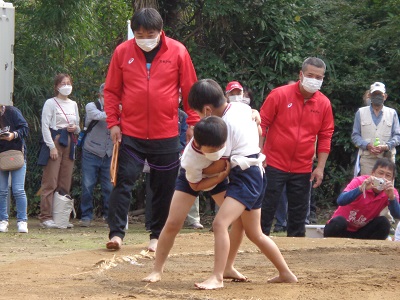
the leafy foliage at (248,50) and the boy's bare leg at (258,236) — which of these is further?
the leafy foliage at (248,50)

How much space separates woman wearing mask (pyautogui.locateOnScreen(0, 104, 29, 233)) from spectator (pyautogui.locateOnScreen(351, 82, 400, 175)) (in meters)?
4.64

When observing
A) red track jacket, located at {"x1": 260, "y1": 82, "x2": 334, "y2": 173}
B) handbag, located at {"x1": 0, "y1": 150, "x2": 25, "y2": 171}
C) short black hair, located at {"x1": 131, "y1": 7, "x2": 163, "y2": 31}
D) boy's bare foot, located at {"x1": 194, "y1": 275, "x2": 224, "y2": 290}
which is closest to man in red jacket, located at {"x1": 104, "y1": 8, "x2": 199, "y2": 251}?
short black hair, located at {"x1": 131, "y1": 7, "x2": 163, "y2": 31}

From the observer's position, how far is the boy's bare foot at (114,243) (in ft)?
27.4

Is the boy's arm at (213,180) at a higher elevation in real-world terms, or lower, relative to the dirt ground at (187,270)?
higher

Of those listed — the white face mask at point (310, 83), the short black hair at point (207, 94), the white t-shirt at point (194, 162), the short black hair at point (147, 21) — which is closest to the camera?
the white t-shirt at point (194, 162)

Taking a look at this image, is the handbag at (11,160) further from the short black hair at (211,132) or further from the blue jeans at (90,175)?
the short black hair at (211,132)

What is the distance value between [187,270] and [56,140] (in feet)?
18.3

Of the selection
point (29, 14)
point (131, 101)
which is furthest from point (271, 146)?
point (29, 14)

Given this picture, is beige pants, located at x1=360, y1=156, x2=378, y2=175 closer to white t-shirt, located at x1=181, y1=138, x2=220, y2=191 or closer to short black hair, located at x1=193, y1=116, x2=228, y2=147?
white t-shirt, located at x1=181, y1=138, x2=220, y2=191

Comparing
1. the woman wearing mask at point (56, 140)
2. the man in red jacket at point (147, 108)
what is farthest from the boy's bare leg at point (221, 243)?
the woman wearing mask at point (56, 140)

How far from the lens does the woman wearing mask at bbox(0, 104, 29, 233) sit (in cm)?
1157

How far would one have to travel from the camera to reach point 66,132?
1284 centimetres

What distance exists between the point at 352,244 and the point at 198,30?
685 centimetres

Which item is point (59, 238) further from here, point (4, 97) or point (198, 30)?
point (198, 30)
